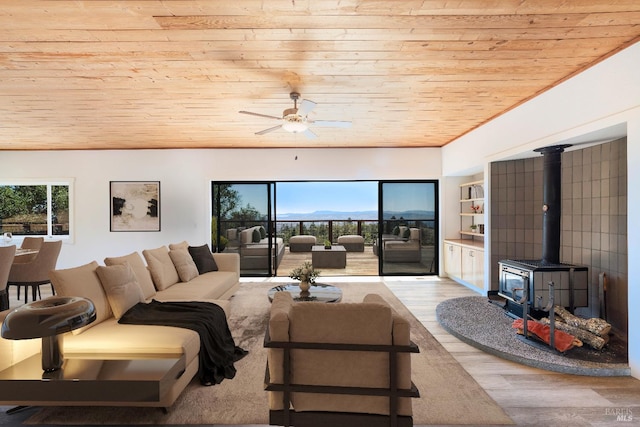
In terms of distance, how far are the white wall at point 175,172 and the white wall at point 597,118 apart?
2.44m

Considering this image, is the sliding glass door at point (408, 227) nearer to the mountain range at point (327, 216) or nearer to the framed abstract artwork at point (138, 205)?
the mountain range at point (327, 216)

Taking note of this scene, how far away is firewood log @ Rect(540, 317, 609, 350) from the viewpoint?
2.87m

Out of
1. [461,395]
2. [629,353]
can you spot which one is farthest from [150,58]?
[629,353]

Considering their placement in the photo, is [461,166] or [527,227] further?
A: [461,166]

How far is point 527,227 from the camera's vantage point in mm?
4637

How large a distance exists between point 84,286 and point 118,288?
0.25 m

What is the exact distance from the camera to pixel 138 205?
20.5ft

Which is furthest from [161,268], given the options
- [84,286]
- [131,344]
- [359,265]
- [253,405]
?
[359,265]

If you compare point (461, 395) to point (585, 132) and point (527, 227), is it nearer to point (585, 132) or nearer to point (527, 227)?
point (585, 132)

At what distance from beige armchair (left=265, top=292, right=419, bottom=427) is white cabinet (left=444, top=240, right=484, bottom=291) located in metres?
3.97

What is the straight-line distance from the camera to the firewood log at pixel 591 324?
2.93 m

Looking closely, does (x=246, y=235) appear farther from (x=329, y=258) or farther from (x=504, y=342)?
(x=504, y=342)

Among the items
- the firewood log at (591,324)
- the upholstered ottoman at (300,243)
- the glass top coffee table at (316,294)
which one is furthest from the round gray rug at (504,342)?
the upholstered ottoman at (300,243)

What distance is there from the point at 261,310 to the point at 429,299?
2.58 metres
